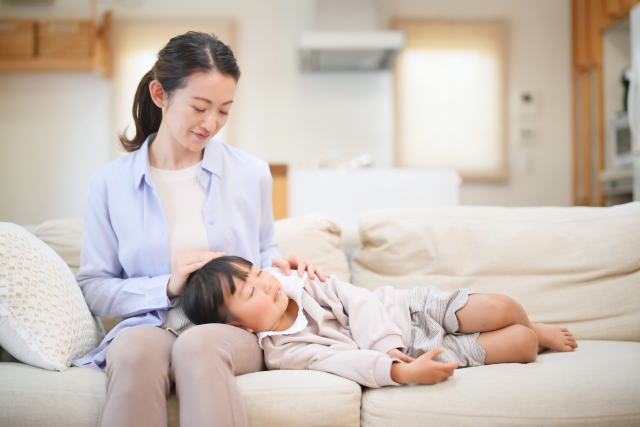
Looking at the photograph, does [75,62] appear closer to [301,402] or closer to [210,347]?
[210,347]

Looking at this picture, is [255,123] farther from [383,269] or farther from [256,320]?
[256,320]

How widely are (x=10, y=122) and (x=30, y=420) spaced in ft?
16.4

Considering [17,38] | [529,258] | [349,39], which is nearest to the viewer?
[529,258]

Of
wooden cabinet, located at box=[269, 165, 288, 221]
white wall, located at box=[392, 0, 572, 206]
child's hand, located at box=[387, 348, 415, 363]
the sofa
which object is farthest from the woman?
white wall, located at box=[392, 0, 572, 206]

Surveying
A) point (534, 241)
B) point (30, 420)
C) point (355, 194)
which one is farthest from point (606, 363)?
point (355, 194)

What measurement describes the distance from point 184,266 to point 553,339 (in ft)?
3.28

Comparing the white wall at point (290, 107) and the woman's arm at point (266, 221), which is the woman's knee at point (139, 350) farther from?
the white wall at point (290, 107)

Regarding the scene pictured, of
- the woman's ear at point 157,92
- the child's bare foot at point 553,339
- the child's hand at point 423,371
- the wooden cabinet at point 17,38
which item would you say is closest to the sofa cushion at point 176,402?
the child's hand at point 423,371

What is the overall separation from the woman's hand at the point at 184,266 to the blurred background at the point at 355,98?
12.4ft

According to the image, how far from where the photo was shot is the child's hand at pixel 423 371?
3.55ft

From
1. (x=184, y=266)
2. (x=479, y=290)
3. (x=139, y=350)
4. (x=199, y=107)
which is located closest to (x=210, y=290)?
(x=184, y=266)

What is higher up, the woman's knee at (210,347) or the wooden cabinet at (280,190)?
the wooden cabinet at (280,190)

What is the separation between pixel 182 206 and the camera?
138 cm

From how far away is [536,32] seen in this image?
514 cm
